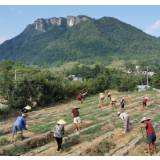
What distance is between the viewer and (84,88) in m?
31.1

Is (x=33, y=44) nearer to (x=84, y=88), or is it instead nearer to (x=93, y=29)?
(x=93, y=29)

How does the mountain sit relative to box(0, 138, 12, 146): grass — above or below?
above

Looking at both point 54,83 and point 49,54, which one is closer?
point 54,83

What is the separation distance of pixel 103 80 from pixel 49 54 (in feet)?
412

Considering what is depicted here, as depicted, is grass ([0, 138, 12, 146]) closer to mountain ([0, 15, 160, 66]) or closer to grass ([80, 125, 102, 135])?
grass ([80, 125, 102, 135])

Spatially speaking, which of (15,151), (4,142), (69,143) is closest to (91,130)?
(69,143)

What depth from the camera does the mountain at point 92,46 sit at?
128 meters

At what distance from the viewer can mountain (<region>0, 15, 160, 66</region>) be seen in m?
128

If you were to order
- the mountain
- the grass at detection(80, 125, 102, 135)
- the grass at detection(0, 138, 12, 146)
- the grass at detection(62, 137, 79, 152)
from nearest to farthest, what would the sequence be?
the grass at detection(62, 137, 79, 152), the grass at detection(0, 138, 12, 146), the grass at detection(80, 125, 102, 135), the mountain

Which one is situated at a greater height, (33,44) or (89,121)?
(33,44)

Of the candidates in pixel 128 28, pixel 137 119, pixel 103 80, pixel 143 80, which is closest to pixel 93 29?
pixel 128 28

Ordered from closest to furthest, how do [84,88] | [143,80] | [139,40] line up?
1. [84,88]
2. [143,80]
3. [139,40]

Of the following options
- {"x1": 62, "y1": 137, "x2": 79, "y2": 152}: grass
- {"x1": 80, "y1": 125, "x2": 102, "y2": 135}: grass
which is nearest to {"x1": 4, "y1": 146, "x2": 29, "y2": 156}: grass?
{"x1": 62, "y1": 137, "x2": 79, "y2": 152}: grass

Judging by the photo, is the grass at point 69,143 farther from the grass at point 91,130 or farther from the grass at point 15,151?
the grass at point 15,151
